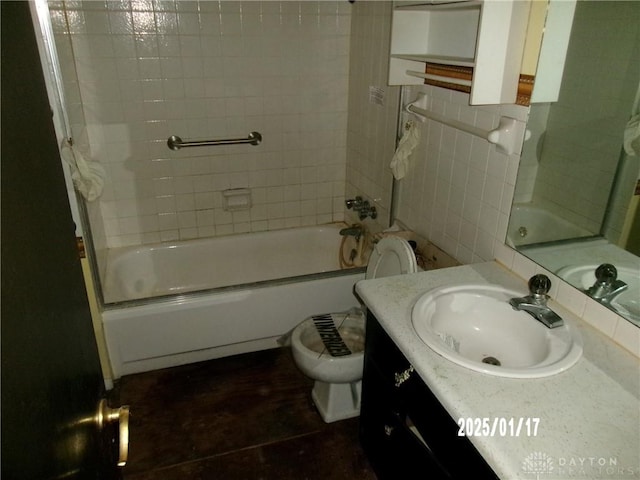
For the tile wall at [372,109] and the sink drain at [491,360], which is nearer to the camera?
the sink drain at [491,360]

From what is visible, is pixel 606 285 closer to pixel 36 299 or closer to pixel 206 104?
pixel 36 299

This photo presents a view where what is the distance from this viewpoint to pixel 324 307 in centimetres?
248

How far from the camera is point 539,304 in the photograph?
4.30ft

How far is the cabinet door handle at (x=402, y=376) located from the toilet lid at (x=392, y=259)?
0.47m

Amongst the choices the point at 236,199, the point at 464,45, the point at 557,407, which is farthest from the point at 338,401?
the point at 464,45

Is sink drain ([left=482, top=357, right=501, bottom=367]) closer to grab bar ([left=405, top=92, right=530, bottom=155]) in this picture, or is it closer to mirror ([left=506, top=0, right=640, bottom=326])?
mirror ([left=506, top=0, right=640, bottom=326])

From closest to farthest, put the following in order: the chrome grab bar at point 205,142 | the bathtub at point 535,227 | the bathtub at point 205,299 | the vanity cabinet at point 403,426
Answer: the vanity cabinet at point 403,426, the bathtub at point 535,227, the bathtub at point 205,299, the chrome grab bar at point 205,142

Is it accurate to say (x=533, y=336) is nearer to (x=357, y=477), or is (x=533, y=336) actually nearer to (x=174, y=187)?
(x=357, y=477)

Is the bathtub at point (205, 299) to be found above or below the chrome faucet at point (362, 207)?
below

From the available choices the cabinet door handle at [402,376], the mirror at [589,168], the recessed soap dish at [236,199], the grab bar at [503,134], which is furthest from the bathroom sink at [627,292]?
the recessed soap dish at [236,199]

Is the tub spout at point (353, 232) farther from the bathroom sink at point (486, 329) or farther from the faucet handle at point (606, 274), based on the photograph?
the faucet handle at point (606, 274)

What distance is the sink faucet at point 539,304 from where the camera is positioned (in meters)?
1.28

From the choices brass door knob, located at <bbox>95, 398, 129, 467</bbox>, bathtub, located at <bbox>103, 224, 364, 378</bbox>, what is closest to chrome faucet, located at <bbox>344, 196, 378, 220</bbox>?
bathtub, located at <bbox>103, 224, 364, 378</bbox>

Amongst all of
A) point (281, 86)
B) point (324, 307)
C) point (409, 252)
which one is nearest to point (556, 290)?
point (409, 252)
